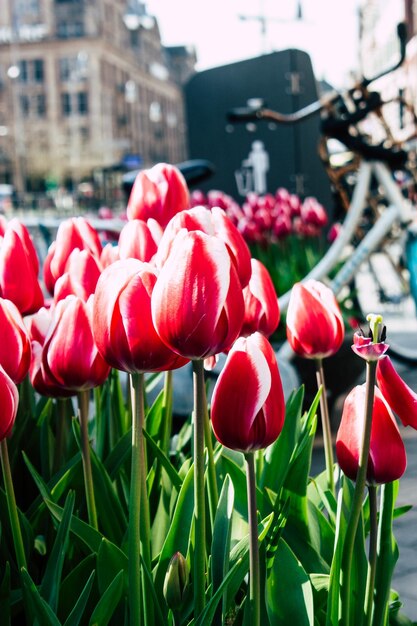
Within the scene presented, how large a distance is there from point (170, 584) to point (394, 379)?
0.41 m

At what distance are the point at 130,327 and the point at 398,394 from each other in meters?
0.34

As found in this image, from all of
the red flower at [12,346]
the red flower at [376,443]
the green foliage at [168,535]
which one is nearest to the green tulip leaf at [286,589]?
the green foliage at [168,535]

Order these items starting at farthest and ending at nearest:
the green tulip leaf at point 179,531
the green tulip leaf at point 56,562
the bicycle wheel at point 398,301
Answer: the bicycle wheel at point 398,301
the green tulip leaf at point 179,531
the green tulip leaf at point 56,562

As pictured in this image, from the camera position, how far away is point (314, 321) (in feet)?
4.90

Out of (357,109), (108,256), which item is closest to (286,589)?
(108,256)

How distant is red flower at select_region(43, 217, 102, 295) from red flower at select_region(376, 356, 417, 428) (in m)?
0.71

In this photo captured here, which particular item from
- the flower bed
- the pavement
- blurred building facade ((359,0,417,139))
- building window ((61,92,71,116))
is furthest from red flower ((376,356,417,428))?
building window ((61,92,71,116))

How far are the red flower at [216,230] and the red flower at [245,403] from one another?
23 cm

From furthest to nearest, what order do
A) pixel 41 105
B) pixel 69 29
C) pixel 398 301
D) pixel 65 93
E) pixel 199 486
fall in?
1. pixel 69 29
2. pixel 41 105
3. pixel 65 93
4. pixel 398 301
5. pixel 199 486

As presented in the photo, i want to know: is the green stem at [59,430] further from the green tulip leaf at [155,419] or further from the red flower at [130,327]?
the red flower at [130,327]

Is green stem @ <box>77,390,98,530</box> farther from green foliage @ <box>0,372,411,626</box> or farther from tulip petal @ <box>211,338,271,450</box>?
tulip petal @ <box>211,338,271,450</box>

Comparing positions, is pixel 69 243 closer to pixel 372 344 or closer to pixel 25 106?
pixel 372 344

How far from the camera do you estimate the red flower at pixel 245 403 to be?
108cm

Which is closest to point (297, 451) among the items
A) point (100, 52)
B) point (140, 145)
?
point (100, 52)
